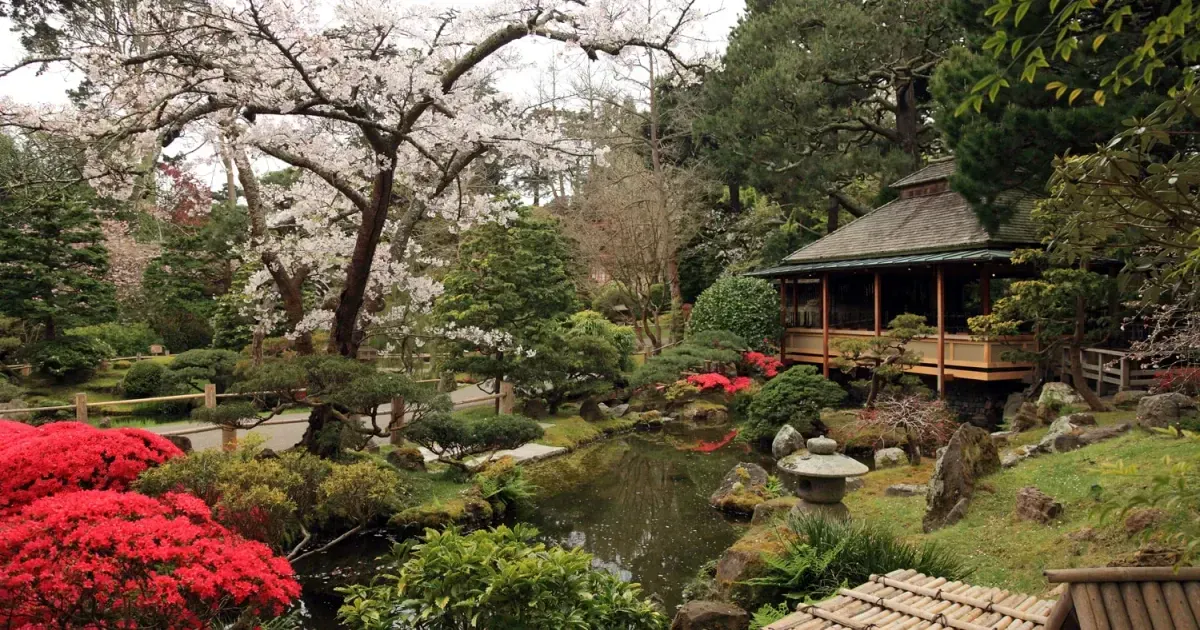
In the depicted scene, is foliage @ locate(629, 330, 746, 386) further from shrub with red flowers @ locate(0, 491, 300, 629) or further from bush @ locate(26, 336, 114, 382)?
shrub with red flowers @ locate(0, 491, 300, 629)

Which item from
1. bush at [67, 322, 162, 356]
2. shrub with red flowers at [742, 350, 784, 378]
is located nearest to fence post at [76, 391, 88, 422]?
bush at [67, 322, 162, 356]

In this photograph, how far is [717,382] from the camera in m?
15.1

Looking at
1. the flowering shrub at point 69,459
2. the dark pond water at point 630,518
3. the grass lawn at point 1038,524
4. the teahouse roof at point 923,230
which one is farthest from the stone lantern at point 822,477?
the teahouse roof at point 923,230

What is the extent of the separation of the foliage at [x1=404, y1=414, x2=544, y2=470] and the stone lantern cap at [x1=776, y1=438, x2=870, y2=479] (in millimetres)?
3984

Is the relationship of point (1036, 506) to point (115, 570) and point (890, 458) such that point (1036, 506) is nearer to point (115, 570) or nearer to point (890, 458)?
point (890, 458)

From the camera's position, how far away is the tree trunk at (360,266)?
7918mm

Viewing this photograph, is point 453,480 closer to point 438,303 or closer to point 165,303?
point 438,303

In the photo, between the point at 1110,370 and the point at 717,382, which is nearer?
the point at 1110,370

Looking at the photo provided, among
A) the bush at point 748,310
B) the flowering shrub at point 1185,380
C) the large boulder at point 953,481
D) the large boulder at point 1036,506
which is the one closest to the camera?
the large boulder at point 1036,506

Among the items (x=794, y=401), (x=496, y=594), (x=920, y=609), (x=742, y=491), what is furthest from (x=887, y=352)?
(x=496, y=594)

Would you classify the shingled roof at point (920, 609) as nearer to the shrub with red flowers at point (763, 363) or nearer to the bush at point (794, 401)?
the bush at point (794, 401)

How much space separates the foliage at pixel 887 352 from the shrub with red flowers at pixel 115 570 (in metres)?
10.8

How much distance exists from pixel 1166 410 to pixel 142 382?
623 inches

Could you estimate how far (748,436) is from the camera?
508 inches
